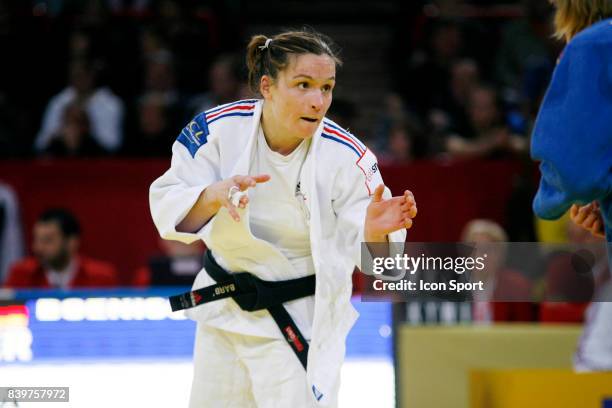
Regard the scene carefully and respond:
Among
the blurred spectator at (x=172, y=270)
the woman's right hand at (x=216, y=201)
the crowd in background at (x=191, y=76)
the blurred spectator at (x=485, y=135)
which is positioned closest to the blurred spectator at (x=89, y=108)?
the crowd in background at (x=191, y=76)

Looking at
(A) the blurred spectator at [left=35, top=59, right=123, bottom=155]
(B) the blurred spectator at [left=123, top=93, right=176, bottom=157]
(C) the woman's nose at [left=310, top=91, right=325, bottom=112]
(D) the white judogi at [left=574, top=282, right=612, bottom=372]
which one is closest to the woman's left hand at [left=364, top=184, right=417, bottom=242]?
(C) the woman's nose at [left=310, top=91, right=325, bottom=112]

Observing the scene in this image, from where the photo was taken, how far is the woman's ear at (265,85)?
3566 mm

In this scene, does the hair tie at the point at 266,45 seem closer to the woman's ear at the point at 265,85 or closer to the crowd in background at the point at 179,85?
the woman's ear at the point at 265,85

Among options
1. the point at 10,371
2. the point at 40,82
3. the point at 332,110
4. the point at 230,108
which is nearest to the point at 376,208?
the point at 230,108

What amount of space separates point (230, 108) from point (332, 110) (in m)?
2.31

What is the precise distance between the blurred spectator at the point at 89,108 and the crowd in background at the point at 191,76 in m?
0.01

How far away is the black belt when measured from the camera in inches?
138

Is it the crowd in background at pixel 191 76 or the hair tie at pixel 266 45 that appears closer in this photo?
the hair tie at pixel 266 45

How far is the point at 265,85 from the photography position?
11.8 ft

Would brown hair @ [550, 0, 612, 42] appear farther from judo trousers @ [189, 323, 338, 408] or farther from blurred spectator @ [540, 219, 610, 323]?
judo trousers @ [189, 323, 338, 408]

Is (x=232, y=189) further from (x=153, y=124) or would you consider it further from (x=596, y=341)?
(x=153, y=124)

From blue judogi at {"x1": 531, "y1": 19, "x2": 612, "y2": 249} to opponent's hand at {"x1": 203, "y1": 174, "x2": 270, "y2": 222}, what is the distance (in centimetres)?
93

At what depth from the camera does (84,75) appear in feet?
29.3

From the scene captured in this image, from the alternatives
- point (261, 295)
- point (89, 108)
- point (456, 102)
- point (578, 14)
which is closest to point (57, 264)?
point (89, 108)
